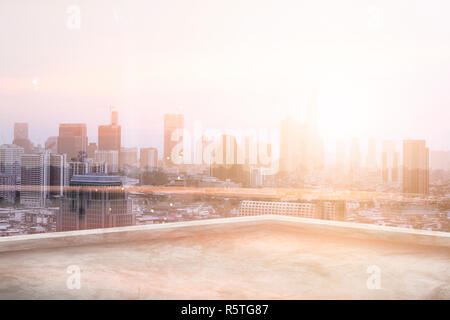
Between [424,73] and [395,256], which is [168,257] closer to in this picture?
[395,256]

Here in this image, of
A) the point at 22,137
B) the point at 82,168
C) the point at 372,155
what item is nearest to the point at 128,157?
the point at 82,168

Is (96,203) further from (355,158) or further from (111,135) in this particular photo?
(355,158)

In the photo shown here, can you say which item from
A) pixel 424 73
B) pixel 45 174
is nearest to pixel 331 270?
pixel 424 73

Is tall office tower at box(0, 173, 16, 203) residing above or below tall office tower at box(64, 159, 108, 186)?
below

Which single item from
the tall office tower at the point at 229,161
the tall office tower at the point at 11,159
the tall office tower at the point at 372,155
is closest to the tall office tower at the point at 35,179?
the tall office tower at the point at 11,159

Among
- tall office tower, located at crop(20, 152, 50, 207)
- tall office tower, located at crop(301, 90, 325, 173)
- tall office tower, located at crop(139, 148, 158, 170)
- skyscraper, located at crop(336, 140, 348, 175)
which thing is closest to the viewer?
tall office tower, located at crop(20, 152, 50, 207)

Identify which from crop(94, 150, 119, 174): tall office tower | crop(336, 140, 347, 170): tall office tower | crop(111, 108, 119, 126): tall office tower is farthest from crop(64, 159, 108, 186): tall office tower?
crop(336, 140, 347, 170): tall office tower

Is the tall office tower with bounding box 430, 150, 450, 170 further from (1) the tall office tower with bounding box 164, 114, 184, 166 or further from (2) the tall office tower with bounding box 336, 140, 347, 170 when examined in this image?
(1) the tall office tower with bounding box 164, 114, 184, 166
